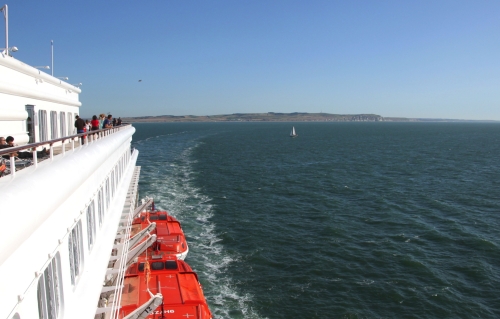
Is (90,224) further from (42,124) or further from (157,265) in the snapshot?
(157,265)

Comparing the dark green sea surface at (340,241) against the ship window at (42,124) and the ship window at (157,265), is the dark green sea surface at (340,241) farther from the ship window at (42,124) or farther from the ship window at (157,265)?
the ship window at (42,124)

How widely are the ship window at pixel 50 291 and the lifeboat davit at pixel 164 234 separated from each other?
14.4m

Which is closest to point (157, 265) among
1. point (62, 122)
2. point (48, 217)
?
point (62, 122)

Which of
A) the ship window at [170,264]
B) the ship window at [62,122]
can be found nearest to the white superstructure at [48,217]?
the ship window at [62,122]

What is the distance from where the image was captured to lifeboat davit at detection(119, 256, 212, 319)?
49.8 ft

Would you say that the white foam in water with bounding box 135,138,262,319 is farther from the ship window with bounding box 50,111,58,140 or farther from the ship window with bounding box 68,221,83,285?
the ship window with bounding box 50,111,58,140

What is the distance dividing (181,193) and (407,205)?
76.2 feet

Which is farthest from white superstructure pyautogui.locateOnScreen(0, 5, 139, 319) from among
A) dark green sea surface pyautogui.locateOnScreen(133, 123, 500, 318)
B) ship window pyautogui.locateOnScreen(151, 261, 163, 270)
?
dark green sea surface pyautogui.locateOnScreen(133, 123, 500, 318)

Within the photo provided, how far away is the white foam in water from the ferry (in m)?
3.11

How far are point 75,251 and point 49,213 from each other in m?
4.19

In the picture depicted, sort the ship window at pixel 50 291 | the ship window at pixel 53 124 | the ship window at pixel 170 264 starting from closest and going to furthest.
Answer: the ship window at pixel 50 291, the ship window at pixel 53 124, the ship window at pixel 170 264

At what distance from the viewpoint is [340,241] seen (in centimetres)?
2862

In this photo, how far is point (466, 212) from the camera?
35719 millimetres

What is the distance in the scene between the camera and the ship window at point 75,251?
31.4 feet
